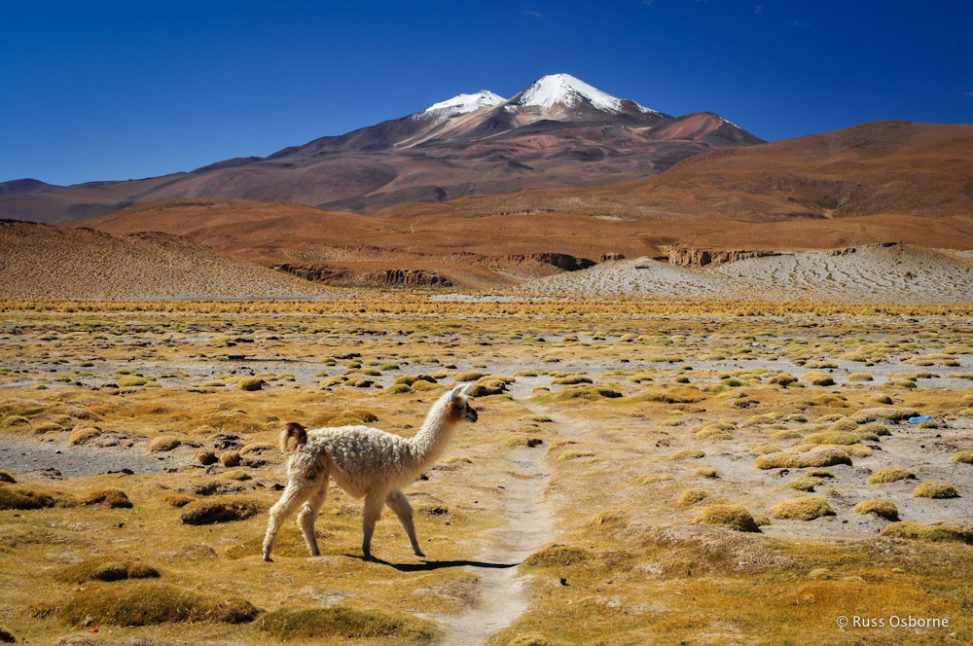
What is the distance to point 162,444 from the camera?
1484 centimetres

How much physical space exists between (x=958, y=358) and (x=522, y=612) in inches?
1176

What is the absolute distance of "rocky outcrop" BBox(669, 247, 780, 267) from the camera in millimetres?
101381

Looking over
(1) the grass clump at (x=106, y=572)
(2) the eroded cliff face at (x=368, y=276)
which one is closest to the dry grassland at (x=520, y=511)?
(1) the grass clump at (x=106, y=572)

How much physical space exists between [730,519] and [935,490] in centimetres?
364

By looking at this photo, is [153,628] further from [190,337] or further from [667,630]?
[190,337]

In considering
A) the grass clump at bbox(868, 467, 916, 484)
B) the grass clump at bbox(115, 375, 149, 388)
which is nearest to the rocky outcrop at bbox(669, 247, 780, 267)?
the grass clump at bbox(115, 375, 149, 388)

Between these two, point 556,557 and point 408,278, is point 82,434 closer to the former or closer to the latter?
point 556,557

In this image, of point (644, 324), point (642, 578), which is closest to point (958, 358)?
point (644, 324)

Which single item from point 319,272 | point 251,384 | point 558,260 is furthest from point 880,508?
point 558,260

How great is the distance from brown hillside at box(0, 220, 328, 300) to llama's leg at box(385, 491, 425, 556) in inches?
3477

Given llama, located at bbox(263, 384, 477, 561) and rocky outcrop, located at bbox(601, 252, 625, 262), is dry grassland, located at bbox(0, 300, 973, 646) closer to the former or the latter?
llama, located at bbox(263, 384, 477, 561)

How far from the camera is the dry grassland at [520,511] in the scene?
→ 6.46m

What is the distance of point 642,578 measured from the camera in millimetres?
7867

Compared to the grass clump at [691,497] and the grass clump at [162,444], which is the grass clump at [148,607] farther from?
the grass clump at [162,444]
